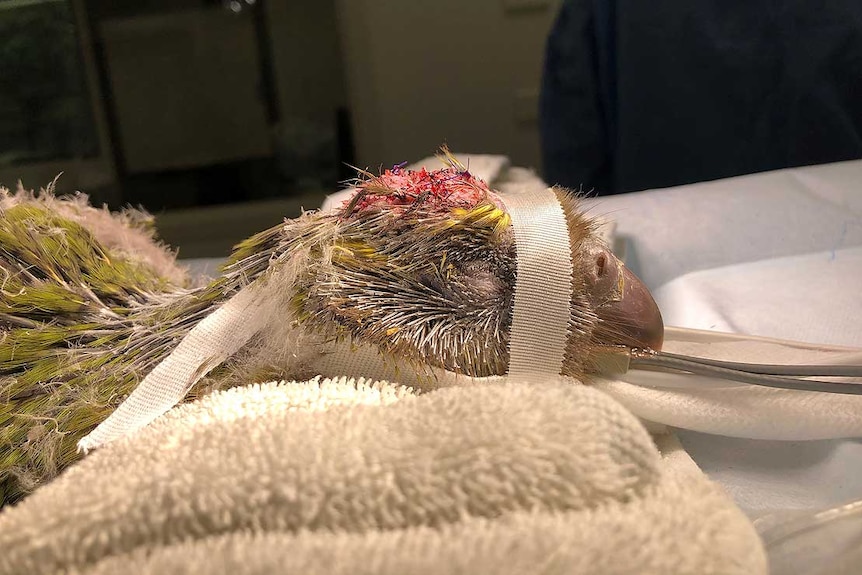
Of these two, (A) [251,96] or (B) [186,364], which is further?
(A) [251,96]

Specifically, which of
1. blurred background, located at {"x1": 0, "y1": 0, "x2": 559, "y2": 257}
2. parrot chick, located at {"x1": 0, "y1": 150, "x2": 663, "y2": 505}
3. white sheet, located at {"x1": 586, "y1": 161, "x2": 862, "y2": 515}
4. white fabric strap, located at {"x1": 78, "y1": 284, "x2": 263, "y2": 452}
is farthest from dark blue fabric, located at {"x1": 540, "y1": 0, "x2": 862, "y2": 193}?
white fabric strap, located at {"x1": 78, "y1": 284, "x2": 263, "y2": 452}

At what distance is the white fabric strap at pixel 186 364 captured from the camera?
32 cm

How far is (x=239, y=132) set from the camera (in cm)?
154

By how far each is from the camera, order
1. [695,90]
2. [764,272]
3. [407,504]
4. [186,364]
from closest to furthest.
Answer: [407,504] < [186,364] < [764,272] < [695,90]

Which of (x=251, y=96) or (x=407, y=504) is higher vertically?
(x=251, y=96)

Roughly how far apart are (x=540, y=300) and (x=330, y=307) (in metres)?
0.10

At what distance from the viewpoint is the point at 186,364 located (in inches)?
13.3

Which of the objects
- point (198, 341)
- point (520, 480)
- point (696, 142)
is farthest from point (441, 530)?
point (696, 142)

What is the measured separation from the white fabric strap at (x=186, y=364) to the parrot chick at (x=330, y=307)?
11mm

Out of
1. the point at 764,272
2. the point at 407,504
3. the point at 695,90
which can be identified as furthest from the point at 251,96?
the point at 407,504

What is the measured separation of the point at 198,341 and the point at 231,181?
1317mm

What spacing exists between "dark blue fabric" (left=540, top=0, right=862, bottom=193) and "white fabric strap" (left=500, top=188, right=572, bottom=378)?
693 mm

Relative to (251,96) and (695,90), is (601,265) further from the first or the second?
(251,96)

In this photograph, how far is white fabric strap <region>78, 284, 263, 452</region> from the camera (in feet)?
1.05
